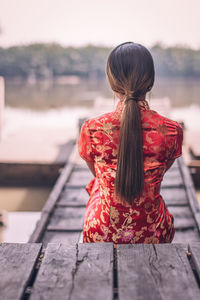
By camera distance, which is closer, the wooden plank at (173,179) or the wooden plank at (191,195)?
the wooden plank at (191,195)

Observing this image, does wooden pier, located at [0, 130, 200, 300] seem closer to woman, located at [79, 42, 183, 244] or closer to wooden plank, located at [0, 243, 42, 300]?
wooden plank, located at [0, 243, 42, 300]

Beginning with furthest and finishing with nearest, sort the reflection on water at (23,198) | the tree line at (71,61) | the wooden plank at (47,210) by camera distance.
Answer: the tree line at (71,61) → the reflection on water at (23,198) → the wooden plank at (47,210)

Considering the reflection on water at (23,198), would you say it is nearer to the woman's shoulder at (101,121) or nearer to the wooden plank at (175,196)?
the wooden plank at (175,196)

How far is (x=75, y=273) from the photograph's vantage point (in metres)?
1.06

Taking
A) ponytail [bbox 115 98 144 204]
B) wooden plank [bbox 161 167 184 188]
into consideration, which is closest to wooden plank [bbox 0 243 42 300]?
ponytail [bbox 115 98 144 204]

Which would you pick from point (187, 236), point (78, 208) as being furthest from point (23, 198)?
point (187, 236)

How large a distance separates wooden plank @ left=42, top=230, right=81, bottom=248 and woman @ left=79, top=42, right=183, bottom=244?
39.0 inches

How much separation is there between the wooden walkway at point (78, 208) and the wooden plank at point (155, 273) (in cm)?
130

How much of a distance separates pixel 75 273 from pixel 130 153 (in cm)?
50

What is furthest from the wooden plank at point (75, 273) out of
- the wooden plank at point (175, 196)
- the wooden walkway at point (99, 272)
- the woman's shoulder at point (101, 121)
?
the wooden plank at point (175, 196)

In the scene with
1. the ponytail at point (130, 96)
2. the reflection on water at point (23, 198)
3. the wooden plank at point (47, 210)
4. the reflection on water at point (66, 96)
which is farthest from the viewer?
the reflection on water at point (66, 96)

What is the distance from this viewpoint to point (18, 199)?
198 inches

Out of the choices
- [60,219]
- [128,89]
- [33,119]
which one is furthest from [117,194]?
[33,119]

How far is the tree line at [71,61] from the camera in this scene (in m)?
38.0
